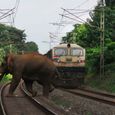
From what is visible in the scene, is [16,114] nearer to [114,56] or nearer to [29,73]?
[29,73]

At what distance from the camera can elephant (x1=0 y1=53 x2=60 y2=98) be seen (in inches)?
792

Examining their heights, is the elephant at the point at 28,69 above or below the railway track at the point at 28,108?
above

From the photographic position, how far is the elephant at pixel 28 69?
20.1 meters

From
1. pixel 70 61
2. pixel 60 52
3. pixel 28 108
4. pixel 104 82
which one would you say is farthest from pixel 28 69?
pixel 104 82

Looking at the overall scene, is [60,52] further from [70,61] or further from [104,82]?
[104,82]

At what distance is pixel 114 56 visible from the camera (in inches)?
1670

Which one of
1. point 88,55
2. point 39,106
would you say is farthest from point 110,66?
point 39,106

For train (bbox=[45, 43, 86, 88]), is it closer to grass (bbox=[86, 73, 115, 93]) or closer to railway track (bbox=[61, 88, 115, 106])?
grass (bbox=[86, 73, 115, 93])

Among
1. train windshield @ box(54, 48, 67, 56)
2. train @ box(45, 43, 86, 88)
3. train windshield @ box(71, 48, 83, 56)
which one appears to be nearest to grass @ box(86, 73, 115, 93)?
train @ box(45, 43, 86, 88)

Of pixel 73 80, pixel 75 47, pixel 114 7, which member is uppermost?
pixel 114 7

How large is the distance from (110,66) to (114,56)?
3.23ft

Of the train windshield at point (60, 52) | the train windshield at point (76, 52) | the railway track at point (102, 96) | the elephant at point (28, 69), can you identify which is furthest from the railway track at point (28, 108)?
the train windshield at point (76, 52)

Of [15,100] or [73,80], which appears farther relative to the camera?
[73,80]

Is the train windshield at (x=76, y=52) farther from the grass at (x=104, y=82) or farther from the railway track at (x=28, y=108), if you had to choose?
the railway track at (x=28, y=108)
